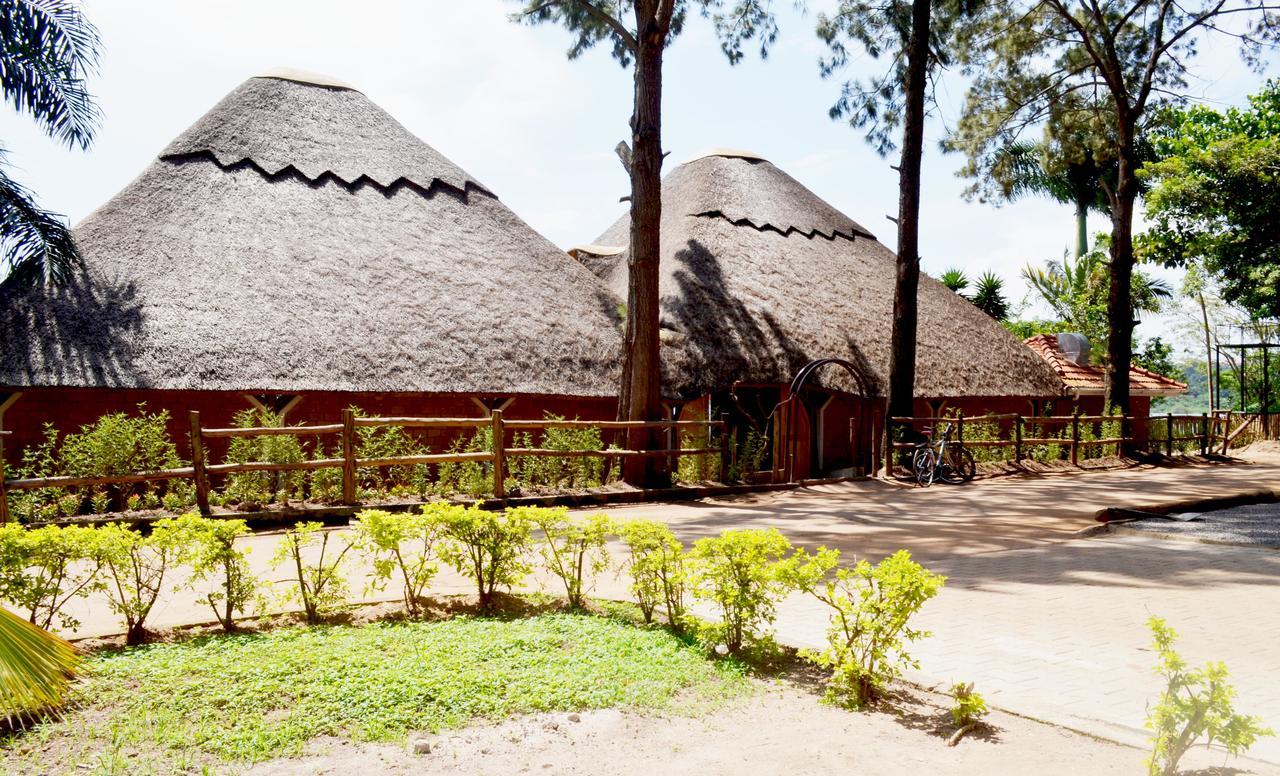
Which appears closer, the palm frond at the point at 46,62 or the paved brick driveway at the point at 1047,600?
the paved brick driveway at the point at 1047,600

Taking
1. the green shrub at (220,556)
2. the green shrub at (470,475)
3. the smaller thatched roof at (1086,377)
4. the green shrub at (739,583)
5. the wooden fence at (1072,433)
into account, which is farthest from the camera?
the smaller thatched roof at (1086,377)

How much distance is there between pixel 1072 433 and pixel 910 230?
18.2 feet

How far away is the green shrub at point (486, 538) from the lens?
19.3 feet

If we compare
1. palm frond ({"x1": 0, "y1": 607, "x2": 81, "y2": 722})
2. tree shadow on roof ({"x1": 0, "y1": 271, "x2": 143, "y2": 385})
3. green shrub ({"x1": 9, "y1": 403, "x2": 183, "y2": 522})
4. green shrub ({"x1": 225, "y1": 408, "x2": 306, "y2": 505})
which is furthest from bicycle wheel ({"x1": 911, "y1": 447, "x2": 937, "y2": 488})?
palm frond ({"x1": 0, "y1": 607, "x2": 81, "y2": 722})

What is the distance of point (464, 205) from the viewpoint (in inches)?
769

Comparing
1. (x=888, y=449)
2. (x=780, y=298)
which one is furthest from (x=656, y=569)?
(x=780, y=298)

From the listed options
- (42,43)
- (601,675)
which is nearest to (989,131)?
(42,43)

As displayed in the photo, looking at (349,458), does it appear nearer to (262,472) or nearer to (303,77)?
(262,472)

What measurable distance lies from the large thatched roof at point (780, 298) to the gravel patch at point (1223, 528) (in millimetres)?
8153

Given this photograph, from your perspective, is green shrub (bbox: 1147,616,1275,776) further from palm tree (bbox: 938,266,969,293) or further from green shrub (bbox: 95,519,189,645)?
palm tree (bbox: 938,266,969,293)

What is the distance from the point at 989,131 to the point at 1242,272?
6.79 metres

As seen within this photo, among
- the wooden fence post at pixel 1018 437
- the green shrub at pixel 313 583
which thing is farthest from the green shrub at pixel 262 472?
the wooden fence post at pixel 1018 437

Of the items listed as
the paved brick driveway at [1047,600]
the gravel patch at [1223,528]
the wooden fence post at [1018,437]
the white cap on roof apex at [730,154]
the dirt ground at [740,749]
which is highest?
the white cap on roof apex at [730,154]

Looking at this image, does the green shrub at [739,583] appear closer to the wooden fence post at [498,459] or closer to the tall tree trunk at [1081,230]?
the wooden fence post at [498,459]
